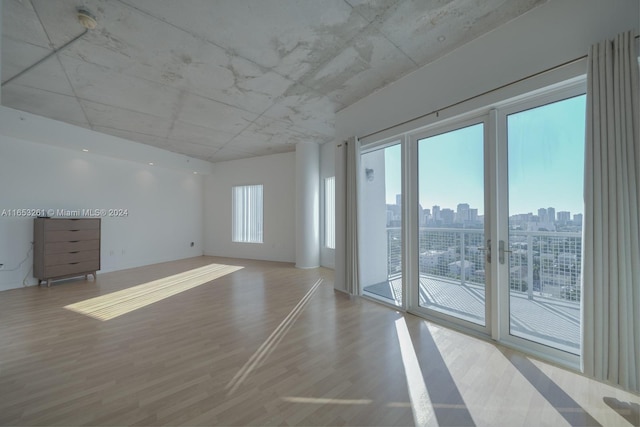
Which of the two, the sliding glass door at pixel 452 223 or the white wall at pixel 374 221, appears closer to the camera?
the sliding glass door at pixel 452 223

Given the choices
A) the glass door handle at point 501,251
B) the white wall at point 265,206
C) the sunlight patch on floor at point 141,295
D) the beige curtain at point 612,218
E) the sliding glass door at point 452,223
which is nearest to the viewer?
the beige curtain at point 612,218

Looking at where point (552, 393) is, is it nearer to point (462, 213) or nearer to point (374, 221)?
point (462, 213)

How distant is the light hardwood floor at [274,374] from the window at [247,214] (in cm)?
426

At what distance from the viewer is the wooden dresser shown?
4.48m

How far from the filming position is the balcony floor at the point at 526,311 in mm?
2266

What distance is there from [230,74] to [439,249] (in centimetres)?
336

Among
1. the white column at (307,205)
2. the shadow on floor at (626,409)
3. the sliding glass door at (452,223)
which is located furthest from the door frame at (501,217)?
the white column at (307,205)

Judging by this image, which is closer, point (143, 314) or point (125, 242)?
point (143, 314)

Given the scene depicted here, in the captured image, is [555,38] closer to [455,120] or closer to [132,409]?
[455,120]

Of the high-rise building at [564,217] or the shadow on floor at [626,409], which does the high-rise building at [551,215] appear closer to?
the high-rise building at [564,217]

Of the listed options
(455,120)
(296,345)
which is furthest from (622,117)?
(296,345)

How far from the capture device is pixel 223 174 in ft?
26.2

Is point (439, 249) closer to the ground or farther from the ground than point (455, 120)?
closer to the ground

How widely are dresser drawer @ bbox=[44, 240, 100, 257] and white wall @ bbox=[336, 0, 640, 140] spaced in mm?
5925
